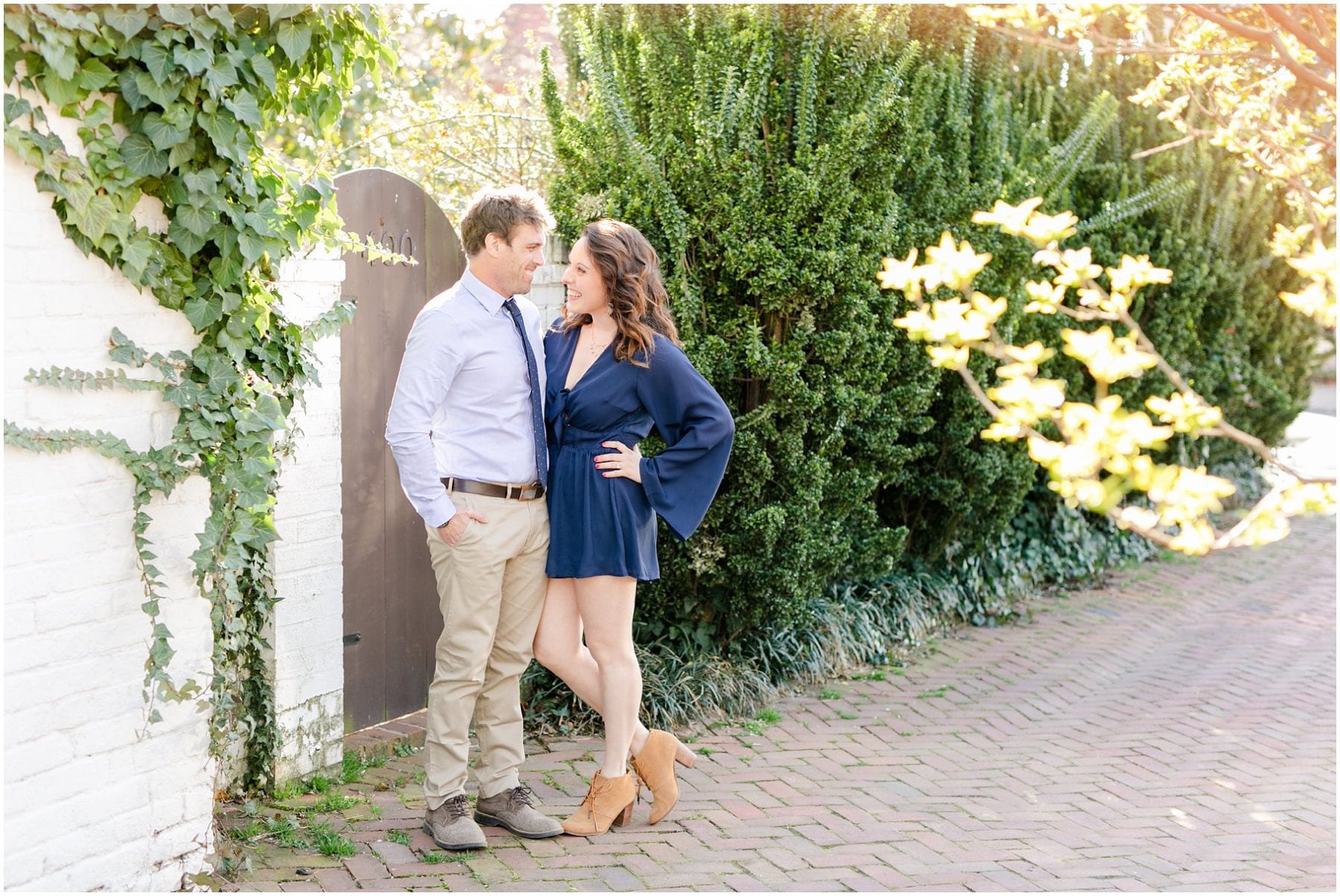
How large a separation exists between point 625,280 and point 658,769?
1.69 meters

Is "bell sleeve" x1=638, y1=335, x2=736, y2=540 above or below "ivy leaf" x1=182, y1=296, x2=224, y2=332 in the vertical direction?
below

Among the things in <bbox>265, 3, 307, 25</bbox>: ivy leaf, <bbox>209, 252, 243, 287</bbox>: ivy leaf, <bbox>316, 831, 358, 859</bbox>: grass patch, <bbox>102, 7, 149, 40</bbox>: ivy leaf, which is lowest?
<bbox>316, 831, 358, 859</bbox>: grass patch

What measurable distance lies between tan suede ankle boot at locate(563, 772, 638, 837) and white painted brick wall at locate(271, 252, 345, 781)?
1030 millimetres

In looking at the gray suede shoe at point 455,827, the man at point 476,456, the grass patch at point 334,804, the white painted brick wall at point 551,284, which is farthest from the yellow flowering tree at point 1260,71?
the grass patch at point 334,804

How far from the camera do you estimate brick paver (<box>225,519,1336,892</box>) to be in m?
3.92

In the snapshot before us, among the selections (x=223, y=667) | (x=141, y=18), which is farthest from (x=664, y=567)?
(x=141, y=18)

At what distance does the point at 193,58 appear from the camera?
9.95ft

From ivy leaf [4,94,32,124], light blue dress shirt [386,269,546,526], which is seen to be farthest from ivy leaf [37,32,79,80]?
light blue dress shirt [386,269,546,526]

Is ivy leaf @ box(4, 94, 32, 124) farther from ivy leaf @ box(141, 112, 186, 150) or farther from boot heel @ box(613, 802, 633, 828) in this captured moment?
boot heel @ box(613, 802, 633, 828)

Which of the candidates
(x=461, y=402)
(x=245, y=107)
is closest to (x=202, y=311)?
(x=245, y=107)

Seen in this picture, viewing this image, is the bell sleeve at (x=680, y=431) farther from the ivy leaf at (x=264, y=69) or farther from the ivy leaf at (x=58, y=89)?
the ivy leaf at (x=58, y=89)

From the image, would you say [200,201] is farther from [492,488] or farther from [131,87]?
[492,488]

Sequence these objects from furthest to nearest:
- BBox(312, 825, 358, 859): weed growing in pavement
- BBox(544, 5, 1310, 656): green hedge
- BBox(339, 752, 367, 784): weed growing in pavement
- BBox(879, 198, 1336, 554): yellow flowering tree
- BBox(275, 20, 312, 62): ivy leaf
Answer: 1. BBox(544, 5, 1310, 656): green hedge
2. BBox(339, 752, 367, 784): weed growing in pavement
3. BBox(312, 825, 358, 859): weed growing in pavement
4. BBox(275, 20, 312, 62): ivy leaf
5. BBox(879, 198, 1336, 554): yellow flowering tree

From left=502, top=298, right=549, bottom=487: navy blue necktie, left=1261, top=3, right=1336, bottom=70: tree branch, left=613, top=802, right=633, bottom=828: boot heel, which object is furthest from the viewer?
left=613, top=802, right=633, bottom=828: boot heel
